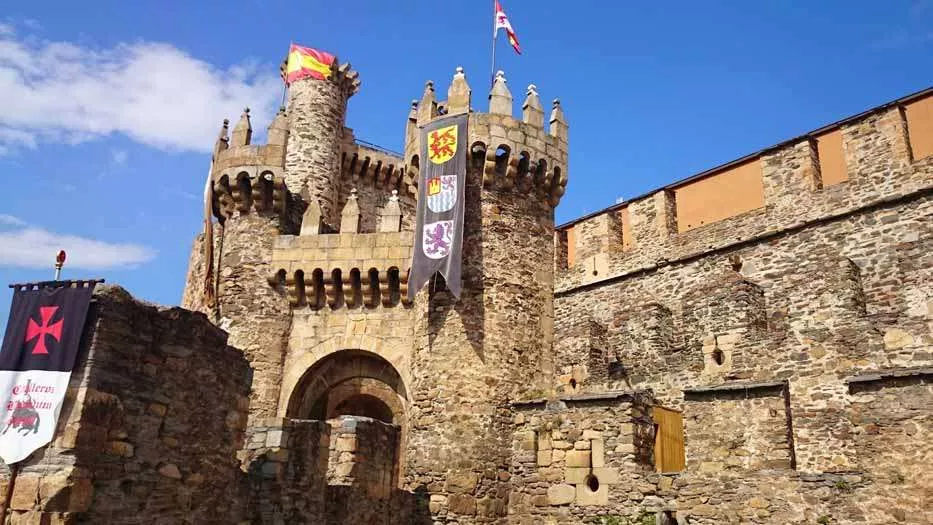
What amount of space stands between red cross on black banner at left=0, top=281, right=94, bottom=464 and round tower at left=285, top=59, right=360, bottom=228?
12811 mm

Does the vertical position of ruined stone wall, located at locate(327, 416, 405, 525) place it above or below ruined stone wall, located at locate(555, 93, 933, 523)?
below

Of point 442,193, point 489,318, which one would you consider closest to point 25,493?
point 489,318

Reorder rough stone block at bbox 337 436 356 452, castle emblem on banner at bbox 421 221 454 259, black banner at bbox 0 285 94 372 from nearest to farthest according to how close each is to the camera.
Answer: black banner at bbox 0 285 94 372 < rough stone block at bbox 337 436 356 452 < castle emblem on banner at bbox 421 221 454 259

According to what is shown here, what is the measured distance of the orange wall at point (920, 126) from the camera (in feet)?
52.4

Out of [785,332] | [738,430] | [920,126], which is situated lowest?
[738,430]

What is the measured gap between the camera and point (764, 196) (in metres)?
18.4

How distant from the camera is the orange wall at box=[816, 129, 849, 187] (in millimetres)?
17219

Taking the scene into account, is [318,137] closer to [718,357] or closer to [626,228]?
[626,228]

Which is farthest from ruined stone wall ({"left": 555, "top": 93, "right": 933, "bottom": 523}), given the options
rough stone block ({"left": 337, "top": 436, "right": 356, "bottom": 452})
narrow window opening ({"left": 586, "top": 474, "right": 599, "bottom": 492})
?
rough stone block ({"left": 337, "top": 436, "right": 356, "bottom": 452})

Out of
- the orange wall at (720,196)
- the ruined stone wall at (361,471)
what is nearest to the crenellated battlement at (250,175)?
the ruined stone wall at (361,471)

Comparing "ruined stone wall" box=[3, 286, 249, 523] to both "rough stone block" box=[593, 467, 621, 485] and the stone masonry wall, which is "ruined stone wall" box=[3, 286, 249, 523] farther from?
the stone masonry wall

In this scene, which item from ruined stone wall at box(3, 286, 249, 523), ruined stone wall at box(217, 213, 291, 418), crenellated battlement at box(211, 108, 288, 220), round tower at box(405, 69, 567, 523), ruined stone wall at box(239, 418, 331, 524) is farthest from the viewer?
crenellated battlement at box(211, 108, 288, 220)

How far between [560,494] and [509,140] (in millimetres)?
6874

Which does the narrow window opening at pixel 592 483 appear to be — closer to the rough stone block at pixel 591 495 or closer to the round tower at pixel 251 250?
the rough stone block at pixel 591 495
